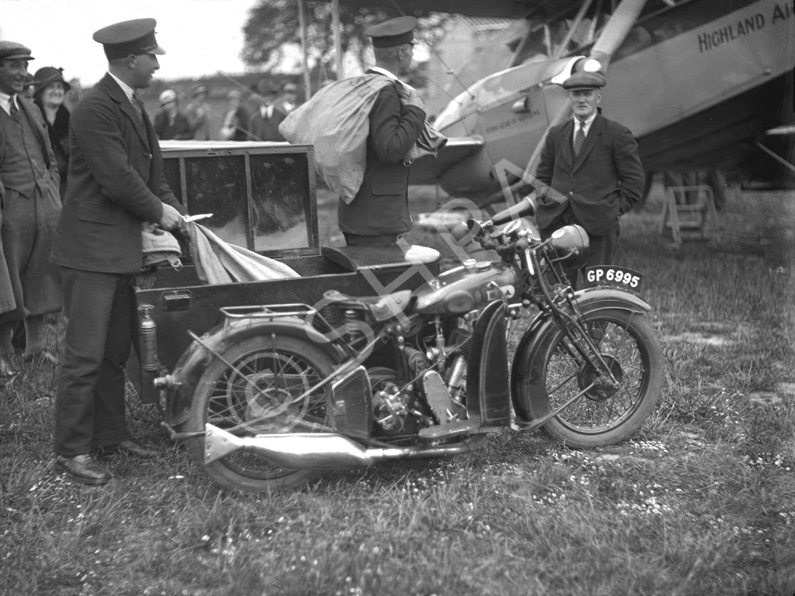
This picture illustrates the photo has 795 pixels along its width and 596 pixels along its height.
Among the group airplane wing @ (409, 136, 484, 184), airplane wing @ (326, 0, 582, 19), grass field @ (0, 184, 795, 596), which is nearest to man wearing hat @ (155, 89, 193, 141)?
airplane wing @ (326, 0, 582, 19)

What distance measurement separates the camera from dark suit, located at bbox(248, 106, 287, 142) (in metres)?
12.3

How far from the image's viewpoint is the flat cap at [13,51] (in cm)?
512

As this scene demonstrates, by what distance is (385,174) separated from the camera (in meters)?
4.30

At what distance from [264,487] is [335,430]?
1.21ft

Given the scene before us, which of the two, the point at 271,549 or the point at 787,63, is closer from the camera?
the point at 271,549

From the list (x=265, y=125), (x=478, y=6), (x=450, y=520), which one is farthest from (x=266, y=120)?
(x=450, y=520)

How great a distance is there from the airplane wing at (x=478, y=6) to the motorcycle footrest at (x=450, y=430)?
7274 millimetres

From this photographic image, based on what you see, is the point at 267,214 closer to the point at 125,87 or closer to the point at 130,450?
the point at 125,87

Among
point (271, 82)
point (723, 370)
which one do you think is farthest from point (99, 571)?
point (271, 82)

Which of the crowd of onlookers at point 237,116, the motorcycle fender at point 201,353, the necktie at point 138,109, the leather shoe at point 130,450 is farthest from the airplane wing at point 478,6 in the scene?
the motorcycle fender at point 201,353

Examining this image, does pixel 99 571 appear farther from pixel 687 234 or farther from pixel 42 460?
pixel 687 234

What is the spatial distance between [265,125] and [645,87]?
235 inches

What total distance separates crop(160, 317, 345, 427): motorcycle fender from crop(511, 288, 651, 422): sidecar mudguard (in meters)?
0.98

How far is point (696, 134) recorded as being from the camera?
927 cm
